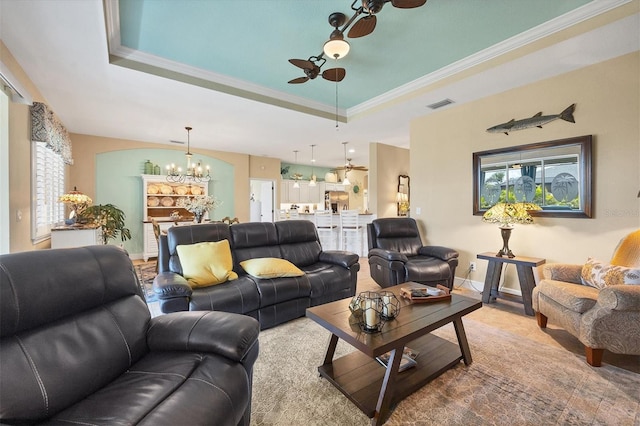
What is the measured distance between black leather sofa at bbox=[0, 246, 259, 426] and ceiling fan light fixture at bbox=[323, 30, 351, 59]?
7.31 ft

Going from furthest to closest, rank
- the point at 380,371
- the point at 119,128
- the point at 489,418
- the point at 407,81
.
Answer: the point at 119,128 < the point at 407,81 < the point at 380,371 < the point at 489,418

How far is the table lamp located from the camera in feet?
10.5

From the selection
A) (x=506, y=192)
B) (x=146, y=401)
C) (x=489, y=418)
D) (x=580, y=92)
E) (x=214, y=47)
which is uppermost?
(x=214, y=47)

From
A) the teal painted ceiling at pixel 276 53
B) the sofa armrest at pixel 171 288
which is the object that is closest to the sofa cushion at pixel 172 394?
the sofa armrest at pixel 171 288

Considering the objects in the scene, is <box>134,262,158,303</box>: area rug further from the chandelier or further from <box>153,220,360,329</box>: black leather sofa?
the chandelier

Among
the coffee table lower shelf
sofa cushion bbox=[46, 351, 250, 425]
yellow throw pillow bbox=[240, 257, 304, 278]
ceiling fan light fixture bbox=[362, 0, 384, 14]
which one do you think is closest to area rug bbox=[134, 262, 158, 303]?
yellow throw pillow bbox=[240, 257, 304, 278]

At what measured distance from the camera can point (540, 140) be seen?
338 centimetres

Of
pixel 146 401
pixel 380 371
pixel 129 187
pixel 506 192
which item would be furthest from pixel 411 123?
pixel 129 187

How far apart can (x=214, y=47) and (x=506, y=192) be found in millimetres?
3914

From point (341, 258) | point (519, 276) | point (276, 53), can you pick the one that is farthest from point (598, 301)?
point (276, 53)

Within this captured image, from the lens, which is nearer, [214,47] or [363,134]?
[214,47]

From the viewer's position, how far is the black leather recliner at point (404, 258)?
11.2 feet

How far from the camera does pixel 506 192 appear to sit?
3682 millimetres

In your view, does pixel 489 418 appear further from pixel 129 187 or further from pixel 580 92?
pixel 129 187
